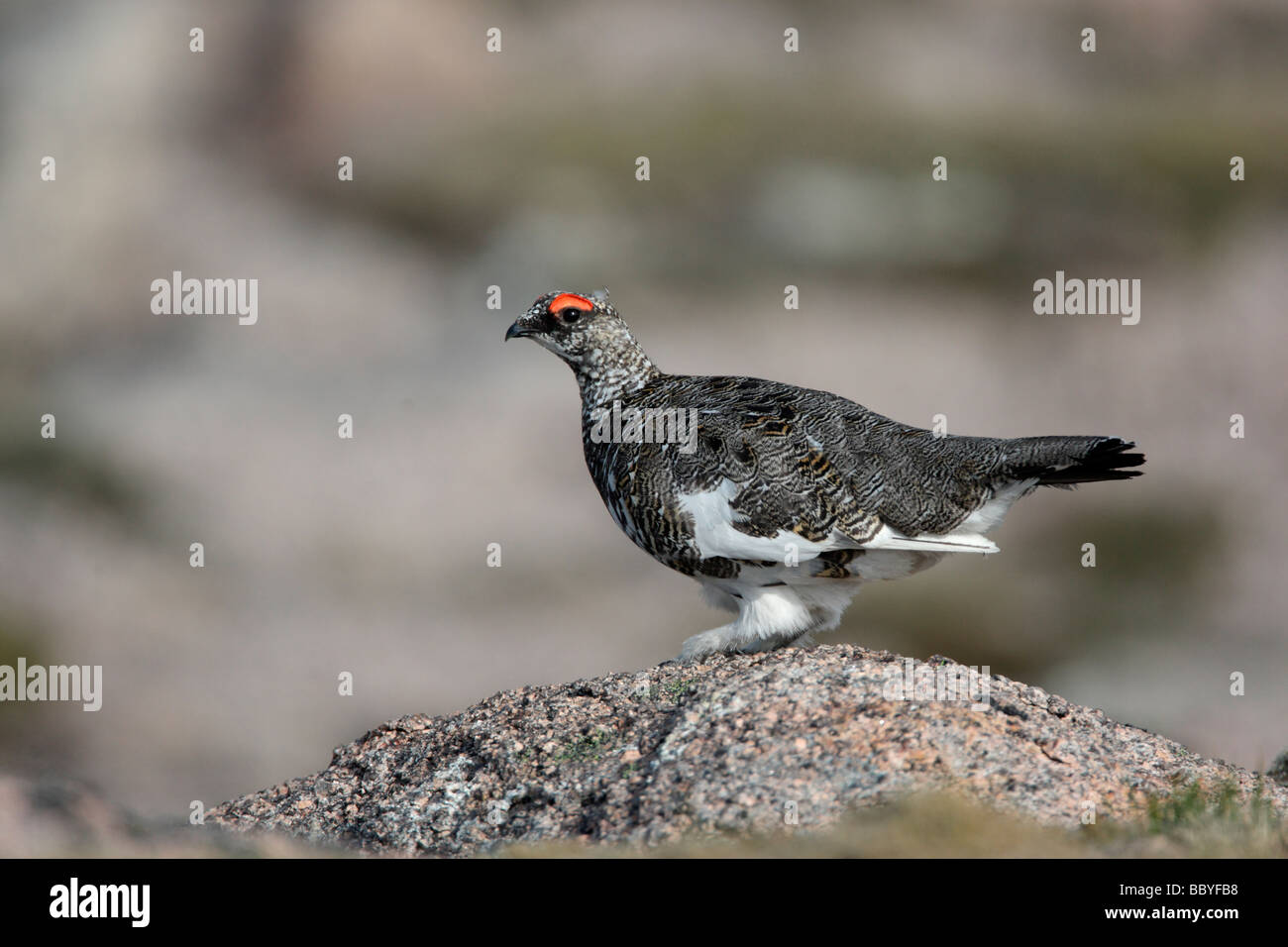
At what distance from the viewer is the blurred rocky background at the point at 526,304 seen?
26734mm

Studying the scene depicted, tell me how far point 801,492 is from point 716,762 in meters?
2.18

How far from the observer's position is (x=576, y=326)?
9.84 m

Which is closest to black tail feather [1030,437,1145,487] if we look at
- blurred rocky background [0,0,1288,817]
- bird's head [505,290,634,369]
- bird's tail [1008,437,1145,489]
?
bird's tail [1008,437,1145,489]

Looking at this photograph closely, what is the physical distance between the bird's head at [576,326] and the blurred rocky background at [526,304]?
43.3 ft

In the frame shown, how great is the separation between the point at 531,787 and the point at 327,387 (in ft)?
87.5

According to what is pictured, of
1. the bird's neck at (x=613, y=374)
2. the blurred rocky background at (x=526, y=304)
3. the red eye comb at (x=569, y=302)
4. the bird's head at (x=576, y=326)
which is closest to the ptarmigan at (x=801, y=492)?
the bird's neck at (x=613, y=374)

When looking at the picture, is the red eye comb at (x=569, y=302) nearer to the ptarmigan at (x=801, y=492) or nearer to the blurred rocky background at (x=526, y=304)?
the ptarmigan at (x=801, y=492)

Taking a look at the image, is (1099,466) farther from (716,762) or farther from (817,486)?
(716,762)

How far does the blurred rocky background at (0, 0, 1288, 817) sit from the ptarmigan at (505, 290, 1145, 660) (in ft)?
41.8

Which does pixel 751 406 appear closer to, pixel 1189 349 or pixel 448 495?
pixel 448 495

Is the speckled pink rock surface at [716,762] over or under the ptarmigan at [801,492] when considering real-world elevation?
under

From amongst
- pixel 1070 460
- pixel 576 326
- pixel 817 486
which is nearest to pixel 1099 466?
pixel 1070 460

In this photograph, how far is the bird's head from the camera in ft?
32.2

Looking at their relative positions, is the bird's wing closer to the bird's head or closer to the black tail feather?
the black tail feather
